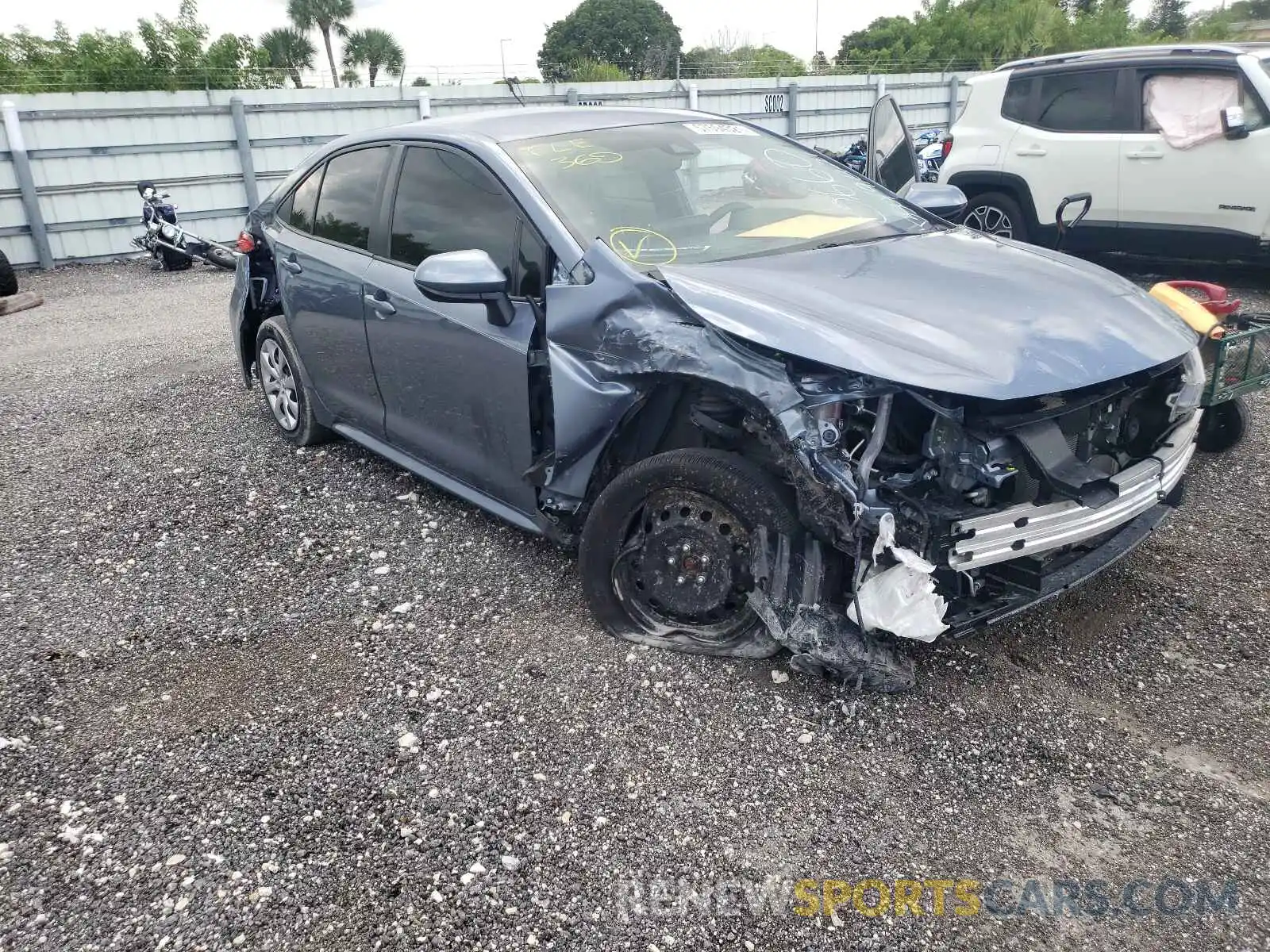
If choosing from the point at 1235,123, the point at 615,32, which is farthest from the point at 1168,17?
the point at 1235,123

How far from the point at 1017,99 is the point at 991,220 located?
1047 millimetres

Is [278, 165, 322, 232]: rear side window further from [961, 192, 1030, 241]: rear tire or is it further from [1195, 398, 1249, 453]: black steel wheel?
[961, 192, 1030, 241]: rear tire

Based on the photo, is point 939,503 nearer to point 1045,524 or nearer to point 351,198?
point 1045,524

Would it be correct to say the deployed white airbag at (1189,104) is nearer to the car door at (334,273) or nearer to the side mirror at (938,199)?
the side mirror at (938,199)

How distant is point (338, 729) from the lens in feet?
9.70

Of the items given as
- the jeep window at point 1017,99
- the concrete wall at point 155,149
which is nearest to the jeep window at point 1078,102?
the jeep window at point 1017,99

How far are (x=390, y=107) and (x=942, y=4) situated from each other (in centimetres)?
3324

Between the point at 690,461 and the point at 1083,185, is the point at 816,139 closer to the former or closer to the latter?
the point at 1083,185

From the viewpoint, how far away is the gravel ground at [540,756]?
2271mm

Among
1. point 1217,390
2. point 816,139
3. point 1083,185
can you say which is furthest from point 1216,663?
point 816,139

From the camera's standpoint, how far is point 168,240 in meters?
12.6

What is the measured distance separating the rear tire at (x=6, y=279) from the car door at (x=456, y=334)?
8.92 m

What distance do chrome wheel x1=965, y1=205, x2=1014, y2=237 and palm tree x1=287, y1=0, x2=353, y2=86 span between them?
52.0m

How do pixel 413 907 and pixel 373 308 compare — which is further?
pixel 373 308
